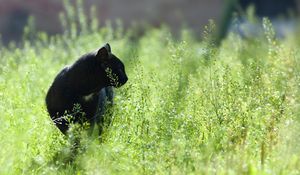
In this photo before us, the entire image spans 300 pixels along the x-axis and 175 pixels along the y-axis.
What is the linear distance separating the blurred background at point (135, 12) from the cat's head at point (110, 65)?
698 centimetres

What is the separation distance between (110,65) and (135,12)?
25.3ft

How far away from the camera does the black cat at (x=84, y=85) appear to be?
473cm

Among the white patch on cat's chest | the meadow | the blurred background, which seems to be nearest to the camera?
the meadow

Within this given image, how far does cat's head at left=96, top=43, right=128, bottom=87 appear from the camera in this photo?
15.5 ft

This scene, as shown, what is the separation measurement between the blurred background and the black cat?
7030 millimetres

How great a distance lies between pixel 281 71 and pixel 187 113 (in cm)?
122

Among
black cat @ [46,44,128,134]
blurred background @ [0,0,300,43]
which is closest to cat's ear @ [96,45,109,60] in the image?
black cat @ [46,44,128,134]

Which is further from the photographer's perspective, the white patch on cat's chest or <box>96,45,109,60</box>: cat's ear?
the white patch on cat's chest

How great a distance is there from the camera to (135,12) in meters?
12.4

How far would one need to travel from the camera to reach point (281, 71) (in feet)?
17.6

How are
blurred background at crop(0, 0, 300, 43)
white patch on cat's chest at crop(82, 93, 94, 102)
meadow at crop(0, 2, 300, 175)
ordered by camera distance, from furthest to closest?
1. blurred background at crop(0, 0, 300, 43)
2. white patch on cat's chest at crop(82, 93, 94, 102)
3. meadow at crop(0, 2, 300, 175)

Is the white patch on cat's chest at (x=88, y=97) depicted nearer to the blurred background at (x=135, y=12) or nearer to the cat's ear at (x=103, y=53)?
the cat's ear at (x=103, y=53)

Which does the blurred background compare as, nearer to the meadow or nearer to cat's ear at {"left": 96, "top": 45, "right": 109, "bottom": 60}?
the meadow

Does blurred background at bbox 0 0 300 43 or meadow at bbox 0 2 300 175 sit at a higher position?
blurred background at bbox 0 0 300 43
